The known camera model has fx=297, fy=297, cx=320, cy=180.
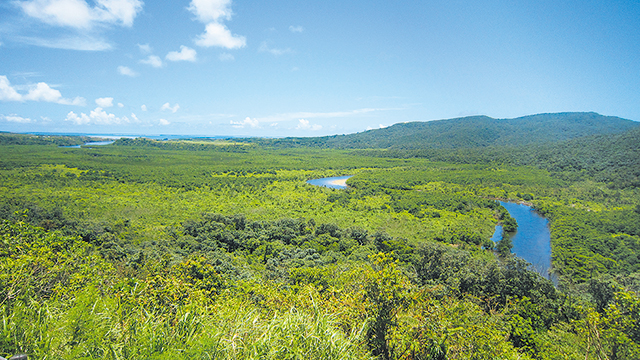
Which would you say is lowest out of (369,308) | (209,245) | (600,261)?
(600,261)

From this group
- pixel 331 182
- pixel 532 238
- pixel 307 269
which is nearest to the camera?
pixel 307 269

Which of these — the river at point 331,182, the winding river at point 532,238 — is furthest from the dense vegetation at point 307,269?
the river at point 331,182

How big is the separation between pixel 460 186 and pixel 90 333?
239 feet

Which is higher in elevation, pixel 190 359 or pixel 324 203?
pixel 190 359

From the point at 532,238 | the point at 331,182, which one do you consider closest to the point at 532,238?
the point at 532,238

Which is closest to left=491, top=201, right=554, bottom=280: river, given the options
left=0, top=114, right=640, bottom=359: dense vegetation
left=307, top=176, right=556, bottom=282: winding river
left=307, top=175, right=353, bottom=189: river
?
left=307, top=176, right=556, bottom=282: winding river

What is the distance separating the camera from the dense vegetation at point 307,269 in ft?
23.9

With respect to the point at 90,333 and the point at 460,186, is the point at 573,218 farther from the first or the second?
the point at 90,333

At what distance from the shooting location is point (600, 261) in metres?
28.9

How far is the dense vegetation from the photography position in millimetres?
7289

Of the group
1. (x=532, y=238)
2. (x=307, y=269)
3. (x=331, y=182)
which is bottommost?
(x=532, y=238)

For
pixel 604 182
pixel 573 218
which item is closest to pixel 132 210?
pixel 573 218

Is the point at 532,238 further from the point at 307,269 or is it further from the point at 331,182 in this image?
the point at 331,182

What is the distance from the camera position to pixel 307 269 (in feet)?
63.7
